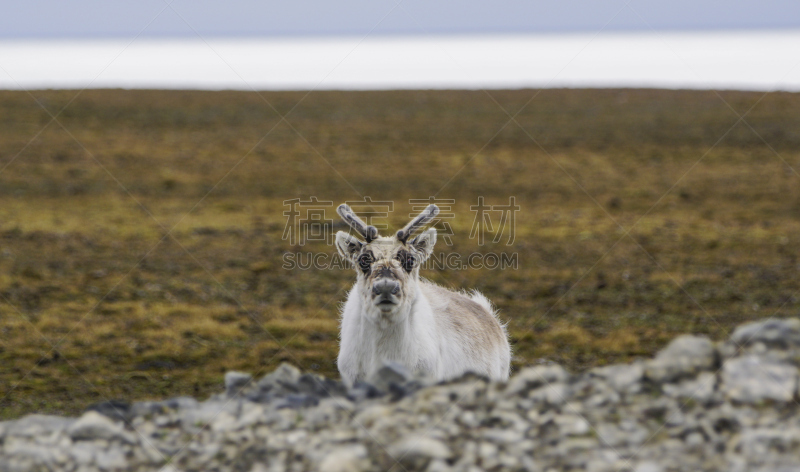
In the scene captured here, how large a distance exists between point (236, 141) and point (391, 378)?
39.5m

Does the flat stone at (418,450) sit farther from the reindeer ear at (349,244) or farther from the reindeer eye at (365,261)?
the reindeer ear at (349,244)

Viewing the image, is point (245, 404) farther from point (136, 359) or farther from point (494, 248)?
point (494, 248)

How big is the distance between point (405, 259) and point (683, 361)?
360 centimetres

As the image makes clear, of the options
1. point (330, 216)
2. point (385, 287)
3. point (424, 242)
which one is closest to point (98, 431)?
point (385, 287)

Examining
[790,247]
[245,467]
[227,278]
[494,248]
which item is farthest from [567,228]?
[245,467]

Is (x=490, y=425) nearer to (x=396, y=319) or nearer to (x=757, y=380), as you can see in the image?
(x=757, y=380)

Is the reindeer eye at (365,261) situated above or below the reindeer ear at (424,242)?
below

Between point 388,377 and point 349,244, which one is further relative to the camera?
point 349,244

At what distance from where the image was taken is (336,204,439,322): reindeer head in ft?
27.8

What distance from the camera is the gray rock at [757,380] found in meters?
5.83

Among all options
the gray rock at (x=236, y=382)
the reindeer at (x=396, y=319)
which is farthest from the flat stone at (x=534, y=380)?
the gray rock at (x=236, y=382)

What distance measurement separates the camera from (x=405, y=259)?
895cm

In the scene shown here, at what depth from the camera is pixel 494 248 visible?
22516 mm

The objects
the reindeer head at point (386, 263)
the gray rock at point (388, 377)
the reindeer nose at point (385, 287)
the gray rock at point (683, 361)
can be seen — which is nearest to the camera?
the gray rock at point (683, 361)
